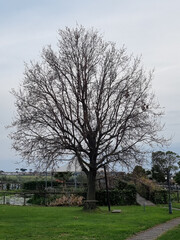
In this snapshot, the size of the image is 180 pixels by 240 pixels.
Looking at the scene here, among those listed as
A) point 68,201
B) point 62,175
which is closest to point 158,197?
point 68,201

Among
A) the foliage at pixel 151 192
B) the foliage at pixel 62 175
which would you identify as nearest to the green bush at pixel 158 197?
the foliage at pixel 151 192

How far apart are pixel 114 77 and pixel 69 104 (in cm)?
353

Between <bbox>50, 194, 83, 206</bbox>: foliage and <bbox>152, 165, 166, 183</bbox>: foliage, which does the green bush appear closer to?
<bbox>50, 194, 83, 206</bbox>: foliage

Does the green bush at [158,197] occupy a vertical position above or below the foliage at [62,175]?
below

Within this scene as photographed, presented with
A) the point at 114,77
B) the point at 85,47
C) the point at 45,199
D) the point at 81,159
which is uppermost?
the point at 85,47

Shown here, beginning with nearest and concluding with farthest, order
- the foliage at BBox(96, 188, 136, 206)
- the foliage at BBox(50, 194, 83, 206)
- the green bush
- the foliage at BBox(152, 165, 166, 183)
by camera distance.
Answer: the foliage at BBox(50, 194, 83, 206)
the foliage at BBox(96, 188, 136, 206)
the green bush
the foliage at BBox(152, 165, 166, 183)

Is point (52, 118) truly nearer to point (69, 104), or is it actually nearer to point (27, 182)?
point (69, 104)

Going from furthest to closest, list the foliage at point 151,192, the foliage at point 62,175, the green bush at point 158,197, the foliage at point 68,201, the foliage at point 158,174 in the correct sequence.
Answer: the foliage at point 158,174 → the foliage at point 62,175 → the green bush at point 158,197 → the foliage at point 151,192 → the foliage at point 68,201

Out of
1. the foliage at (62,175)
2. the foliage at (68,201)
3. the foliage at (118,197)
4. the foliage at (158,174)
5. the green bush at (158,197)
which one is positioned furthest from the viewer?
the foliage at (158,174)

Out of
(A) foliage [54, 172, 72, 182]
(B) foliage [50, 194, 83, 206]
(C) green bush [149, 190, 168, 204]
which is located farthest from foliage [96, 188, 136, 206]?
(A) foliage [54, 172, 72, 182]

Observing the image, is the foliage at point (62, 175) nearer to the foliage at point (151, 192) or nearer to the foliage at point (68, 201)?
the foliage at point (151, 192)

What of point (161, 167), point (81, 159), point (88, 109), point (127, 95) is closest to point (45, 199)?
point (81, 159)

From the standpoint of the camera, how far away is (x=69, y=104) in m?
21.7

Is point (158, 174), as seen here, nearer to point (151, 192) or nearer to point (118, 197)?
point (151, 192)
